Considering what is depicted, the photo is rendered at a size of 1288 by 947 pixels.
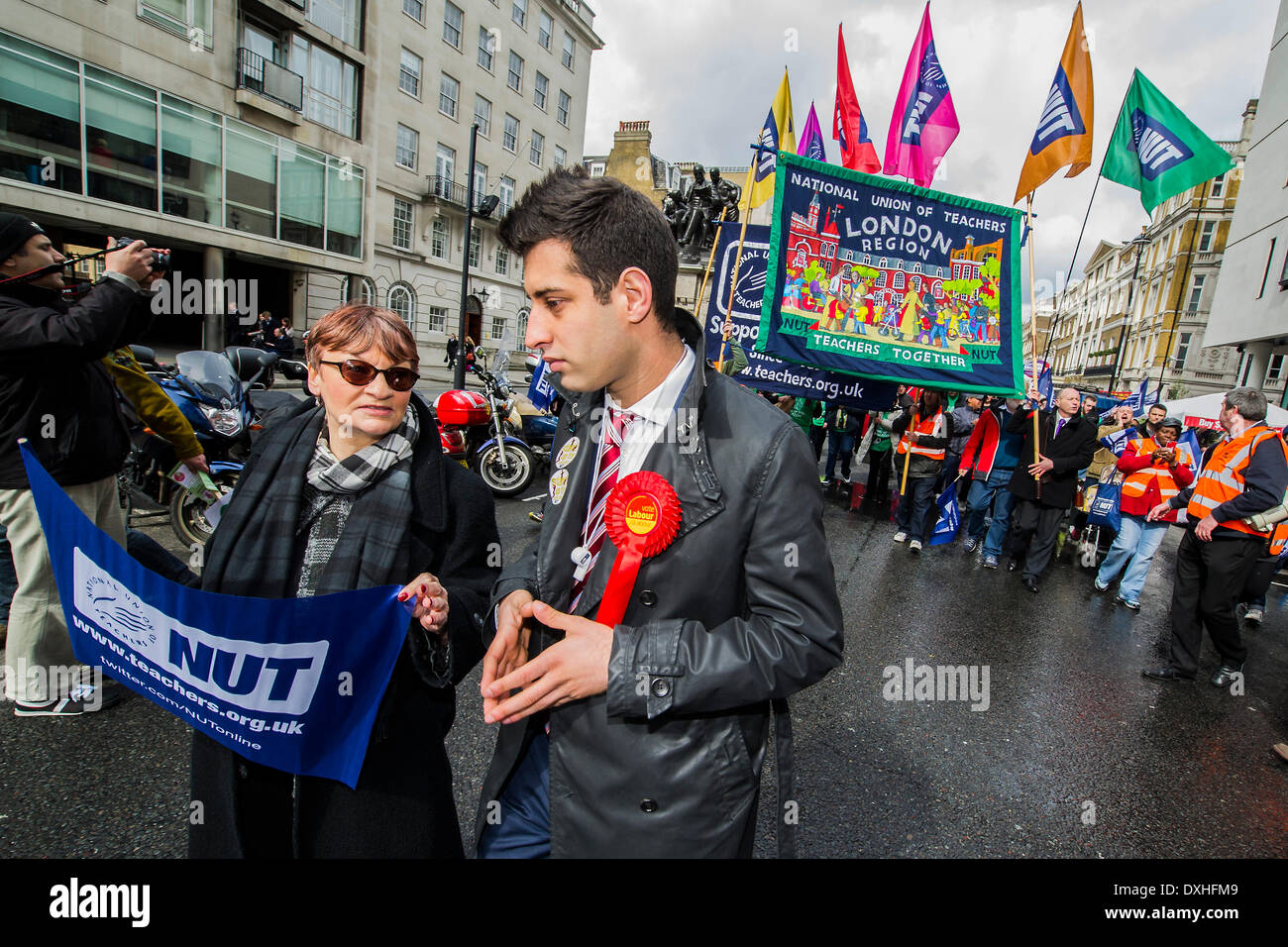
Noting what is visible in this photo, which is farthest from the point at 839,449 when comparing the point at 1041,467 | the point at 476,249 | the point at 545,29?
the point at 545,29

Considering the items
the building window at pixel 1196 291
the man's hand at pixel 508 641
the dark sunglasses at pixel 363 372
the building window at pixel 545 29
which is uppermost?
the building window at pixel 545 29

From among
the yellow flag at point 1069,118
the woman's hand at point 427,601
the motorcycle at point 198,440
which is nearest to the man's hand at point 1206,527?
the yellow flag at point 1069,118

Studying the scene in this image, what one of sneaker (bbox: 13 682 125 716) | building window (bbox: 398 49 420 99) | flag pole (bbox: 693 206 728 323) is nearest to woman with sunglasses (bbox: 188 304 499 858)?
sneaker (bbox: 13 682 125 716)

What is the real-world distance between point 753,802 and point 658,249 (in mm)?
1211

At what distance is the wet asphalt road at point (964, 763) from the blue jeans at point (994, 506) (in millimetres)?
2168

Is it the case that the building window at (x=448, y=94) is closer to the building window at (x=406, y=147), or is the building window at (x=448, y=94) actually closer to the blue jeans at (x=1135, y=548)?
the building window at (x=406, y=147)

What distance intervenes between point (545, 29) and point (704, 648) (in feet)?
133

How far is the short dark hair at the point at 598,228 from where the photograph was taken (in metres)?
1.31

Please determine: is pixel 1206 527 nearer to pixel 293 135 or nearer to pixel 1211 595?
pixel 1211 595

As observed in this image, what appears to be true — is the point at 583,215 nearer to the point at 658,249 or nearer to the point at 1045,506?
the point at 658,249

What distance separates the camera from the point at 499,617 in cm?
138

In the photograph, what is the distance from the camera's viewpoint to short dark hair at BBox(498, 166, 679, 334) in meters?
1.31

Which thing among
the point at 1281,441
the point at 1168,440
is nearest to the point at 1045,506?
the point at 1168,440

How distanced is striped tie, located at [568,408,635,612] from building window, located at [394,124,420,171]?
30.0 metres
